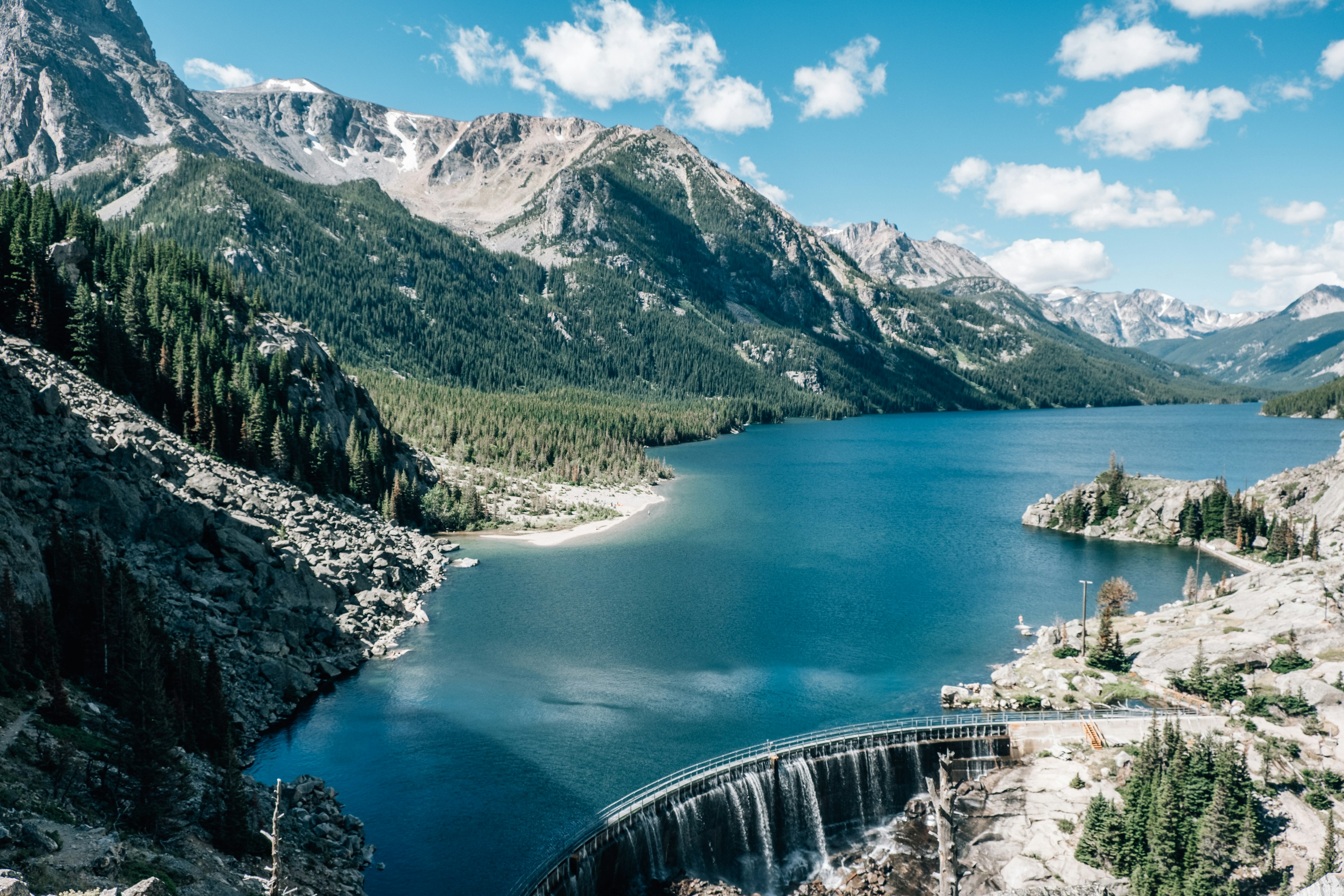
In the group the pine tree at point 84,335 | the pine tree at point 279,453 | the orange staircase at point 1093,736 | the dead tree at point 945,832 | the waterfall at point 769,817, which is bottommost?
the waterfall at point 769,817

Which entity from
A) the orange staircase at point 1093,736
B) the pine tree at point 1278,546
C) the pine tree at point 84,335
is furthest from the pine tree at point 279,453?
the pine tree at point 1278,546

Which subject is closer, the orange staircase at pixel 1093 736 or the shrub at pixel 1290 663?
the orange staircase at pixel 1093 736

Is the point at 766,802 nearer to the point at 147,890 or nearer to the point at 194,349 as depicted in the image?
the point at 147,890

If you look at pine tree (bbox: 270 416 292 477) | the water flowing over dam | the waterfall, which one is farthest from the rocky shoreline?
the waterfall

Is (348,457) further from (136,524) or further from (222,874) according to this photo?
(222,874)

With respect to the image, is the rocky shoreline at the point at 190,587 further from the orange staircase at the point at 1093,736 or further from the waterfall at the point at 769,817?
the orange staircase at the point at 1093,736

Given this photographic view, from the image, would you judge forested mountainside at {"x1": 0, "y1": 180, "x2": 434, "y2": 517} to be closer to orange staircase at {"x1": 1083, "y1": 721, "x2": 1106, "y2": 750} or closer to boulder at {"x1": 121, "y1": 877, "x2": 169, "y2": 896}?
boulder at {"x1": 121, "y1": 877, "x2": 169, "y2": 896}

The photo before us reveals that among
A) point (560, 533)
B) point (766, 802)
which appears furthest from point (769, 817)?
point (560, 533)
